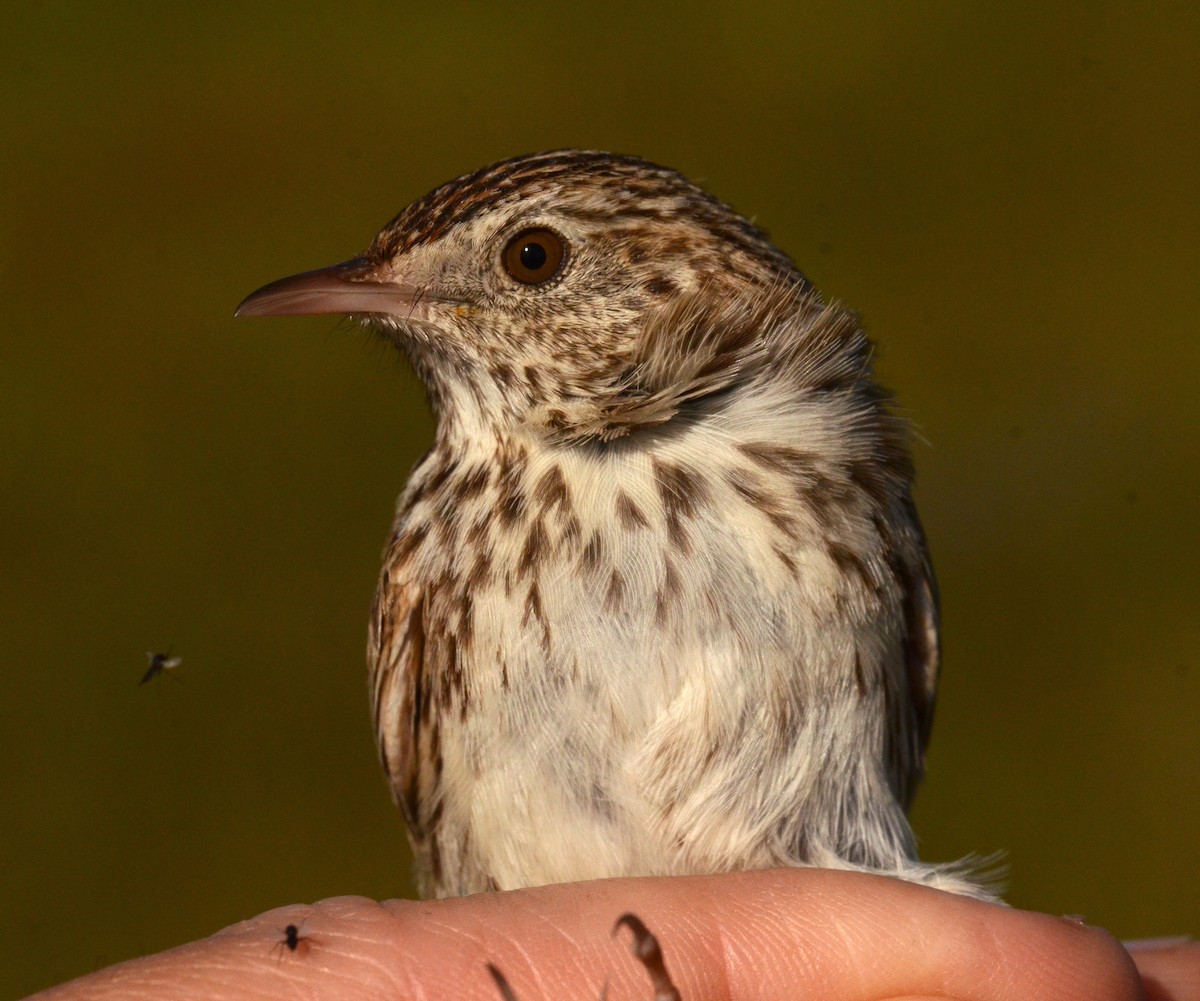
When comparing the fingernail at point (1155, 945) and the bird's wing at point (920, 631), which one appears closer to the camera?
the bird's wing at point (920, 631)

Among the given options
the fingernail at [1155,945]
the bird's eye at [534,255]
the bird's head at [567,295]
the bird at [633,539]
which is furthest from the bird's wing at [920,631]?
the bird's eye at [534,255]

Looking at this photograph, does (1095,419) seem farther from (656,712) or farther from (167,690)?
(656,712)

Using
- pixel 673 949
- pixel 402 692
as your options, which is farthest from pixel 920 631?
pixel 402 692

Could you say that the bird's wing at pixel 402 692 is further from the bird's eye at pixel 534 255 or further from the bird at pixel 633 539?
the bird's eye at pixel 534 255

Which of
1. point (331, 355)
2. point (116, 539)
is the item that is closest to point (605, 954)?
point (116, 539)

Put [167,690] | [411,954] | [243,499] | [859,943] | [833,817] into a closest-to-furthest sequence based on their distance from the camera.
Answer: [411,954], [859,943], [833,817], [167,690], [243,499]

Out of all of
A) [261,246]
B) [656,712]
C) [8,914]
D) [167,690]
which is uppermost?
[261,246]

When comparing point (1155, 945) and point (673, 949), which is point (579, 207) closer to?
point (673, 949)
